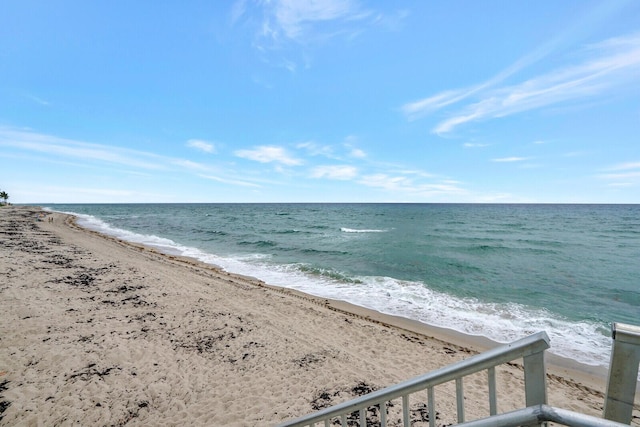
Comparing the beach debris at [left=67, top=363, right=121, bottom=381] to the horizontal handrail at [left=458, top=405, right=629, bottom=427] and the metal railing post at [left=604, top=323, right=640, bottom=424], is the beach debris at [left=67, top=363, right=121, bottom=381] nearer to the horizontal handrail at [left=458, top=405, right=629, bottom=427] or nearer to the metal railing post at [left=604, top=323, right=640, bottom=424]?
the horizontal handrail at [left=458, top=405, right=629, bottom=427]

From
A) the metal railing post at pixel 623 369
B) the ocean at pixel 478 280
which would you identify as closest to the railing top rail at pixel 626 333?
the metal railing post at pixel 623 369

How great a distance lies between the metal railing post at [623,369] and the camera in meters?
1.25

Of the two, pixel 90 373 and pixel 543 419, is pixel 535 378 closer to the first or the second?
pixel 543 419

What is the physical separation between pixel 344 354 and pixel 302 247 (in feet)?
57.1

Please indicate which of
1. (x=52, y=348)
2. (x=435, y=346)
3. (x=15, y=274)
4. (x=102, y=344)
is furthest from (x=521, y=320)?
(x=15, y=274)

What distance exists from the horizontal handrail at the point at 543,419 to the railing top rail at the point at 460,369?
7.7 inches

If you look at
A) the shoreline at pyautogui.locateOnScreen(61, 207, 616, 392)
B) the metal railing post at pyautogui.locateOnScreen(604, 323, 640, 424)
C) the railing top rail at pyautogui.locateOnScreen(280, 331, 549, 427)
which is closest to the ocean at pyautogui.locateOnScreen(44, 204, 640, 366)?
the shoreline at pyautogui.locateOnScreen(61, 207, 616, 392)

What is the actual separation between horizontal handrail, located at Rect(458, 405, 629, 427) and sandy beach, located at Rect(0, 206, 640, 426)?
4300mm

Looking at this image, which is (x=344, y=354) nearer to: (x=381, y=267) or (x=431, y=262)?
(x=381, y=267)

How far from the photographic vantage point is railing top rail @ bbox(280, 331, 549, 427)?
4.21 feet

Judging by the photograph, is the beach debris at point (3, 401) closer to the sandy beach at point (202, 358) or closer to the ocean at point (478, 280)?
the sandy beach at point (202, 358)

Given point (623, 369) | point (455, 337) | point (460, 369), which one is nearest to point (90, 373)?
point (460, 369)

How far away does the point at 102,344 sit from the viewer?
6574mm

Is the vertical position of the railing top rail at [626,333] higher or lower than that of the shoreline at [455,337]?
higher
